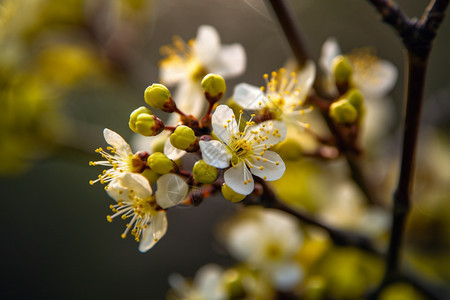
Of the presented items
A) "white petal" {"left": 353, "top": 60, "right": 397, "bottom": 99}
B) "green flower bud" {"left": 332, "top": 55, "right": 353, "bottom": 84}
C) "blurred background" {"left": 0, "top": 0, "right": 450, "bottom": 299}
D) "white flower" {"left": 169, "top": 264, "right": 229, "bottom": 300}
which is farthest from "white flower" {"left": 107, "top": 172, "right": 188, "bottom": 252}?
"white petal" {"left": 353, "top": 60, "right": 397, "bottom": 99}

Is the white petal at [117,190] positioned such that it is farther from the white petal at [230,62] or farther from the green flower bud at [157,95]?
the white petal at [230,62]

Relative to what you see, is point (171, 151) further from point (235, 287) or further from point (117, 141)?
point (235, 287)

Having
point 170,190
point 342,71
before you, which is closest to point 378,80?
point 342,71

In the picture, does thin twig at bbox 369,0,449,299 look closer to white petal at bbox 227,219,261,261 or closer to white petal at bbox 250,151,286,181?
white petal at bbox 250,151,286,181

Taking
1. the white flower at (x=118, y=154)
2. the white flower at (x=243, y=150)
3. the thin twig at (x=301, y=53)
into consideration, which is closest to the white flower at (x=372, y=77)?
the thin twig at (x=301, y=53)

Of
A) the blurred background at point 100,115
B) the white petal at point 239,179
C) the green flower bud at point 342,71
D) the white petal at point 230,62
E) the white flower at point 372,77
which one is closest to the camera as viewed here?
the white petal at point 239,179

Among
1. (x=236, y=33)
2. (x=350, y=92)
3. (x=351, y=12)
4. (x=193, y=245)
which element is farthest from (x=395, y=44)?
(x=350, y=92)
